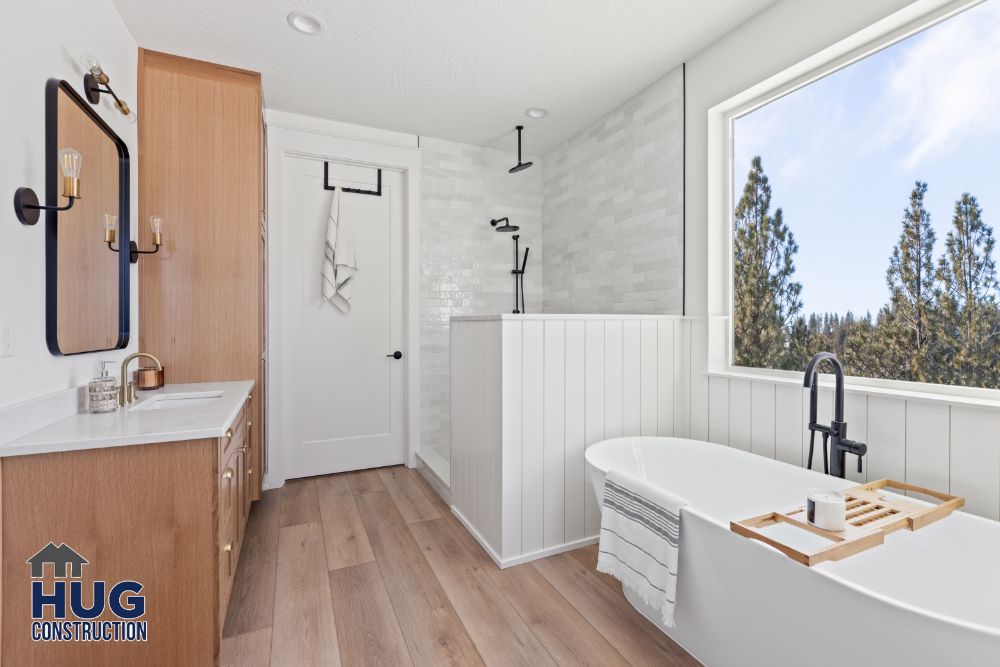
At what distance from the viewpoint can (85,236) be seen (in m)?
1.83

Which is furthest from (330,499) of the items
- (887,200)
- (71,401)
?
(887,200)

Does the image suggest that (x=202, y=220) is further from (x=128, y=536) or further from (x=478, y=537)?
(x=478, y=537)

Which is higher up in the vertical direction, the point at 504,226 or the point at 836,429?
the point at 504,226

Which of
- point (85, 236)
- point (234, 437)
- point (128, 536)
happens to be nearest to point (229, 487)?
point (234, 437)

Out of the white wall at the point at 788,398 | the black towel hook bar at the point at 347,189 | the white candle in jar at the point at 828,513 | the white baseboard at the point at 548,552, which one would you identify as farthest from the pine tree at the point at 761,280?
the black towel hook bar at the point at 347,189

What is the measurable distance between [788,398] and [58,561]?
2.75 m

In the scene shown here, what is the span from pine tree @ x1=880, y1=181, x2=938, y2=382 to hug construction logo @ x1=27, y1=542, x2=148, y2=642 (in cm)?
282

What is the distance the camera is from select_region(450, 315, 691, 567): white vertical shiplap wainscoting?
2234mm

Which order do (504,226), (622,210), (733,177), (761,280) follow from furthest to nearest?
(504,226)
(622,210)
(733,177)
(761,280)

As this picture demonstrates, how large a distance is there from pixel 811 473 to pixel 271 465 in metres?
3.19

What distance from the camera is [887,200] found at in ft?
6.24

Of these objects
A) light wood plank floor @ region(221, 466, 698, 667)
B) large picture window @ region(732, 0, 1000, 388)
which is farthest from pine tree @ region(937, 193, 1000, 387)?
light wood plank floor @ region(221, 466, 698, 667)

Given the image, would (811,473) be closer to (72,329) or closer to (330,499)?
(330,499)

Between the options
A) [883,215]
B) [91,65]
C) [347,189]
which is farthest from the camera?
[347,189]
